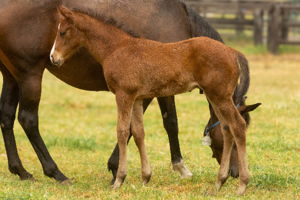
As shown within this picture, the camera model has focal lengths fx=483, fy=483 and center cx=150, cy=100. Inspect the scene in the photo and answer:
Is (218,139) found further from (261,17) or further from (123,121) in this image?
(261,17)

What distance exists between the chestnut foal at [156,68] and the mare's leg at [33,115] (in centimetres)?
68

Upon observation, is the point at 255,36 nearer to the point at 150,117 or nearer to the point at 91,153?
the point at 150,117

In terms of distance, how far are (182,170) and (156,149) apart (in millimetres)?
1498

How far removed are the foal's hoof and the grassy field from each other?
70 millimetres

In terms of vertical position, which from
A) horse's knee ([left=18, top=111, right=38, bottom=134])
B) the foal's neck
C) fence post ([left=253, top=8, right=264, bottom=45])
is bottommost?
fence post ([left=253, top=8, right=264, bottom=45])

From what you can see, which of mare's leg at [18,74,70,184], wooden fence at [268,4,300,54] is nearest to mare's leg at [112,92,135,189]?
mare's leg at [18,74,70,184]

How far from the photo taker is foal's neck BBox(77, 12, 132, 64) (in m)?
4.57

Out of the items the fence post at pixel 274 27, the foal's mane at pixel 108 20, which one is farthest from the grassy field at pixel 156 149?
the fence post at pixel 274 27

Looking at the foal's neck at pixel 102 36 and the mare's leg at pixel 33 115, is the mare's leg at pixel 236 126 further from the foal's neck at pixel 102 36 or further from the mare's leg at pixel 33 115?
the mare's leg at pixel 33 115

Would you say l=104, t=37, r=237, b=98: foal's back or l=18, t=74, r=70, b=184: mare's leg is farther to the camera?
l=18, t=74, r=70, b=184: mare's leg

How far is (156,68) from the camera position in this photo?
14.5 ft

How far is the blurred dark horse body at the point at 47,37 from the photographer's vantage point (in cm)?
497

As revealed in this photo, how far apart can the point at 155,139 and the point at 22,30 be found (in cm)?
320

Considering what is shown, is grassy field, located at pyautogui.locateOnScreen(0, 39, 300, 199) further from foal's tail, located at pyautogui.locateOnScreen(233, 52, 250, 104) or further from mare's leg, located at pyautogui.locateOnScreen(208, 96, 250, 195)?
foal's tail, located at pyautogui.locateOnScreen(233, 52, 250, 104)
